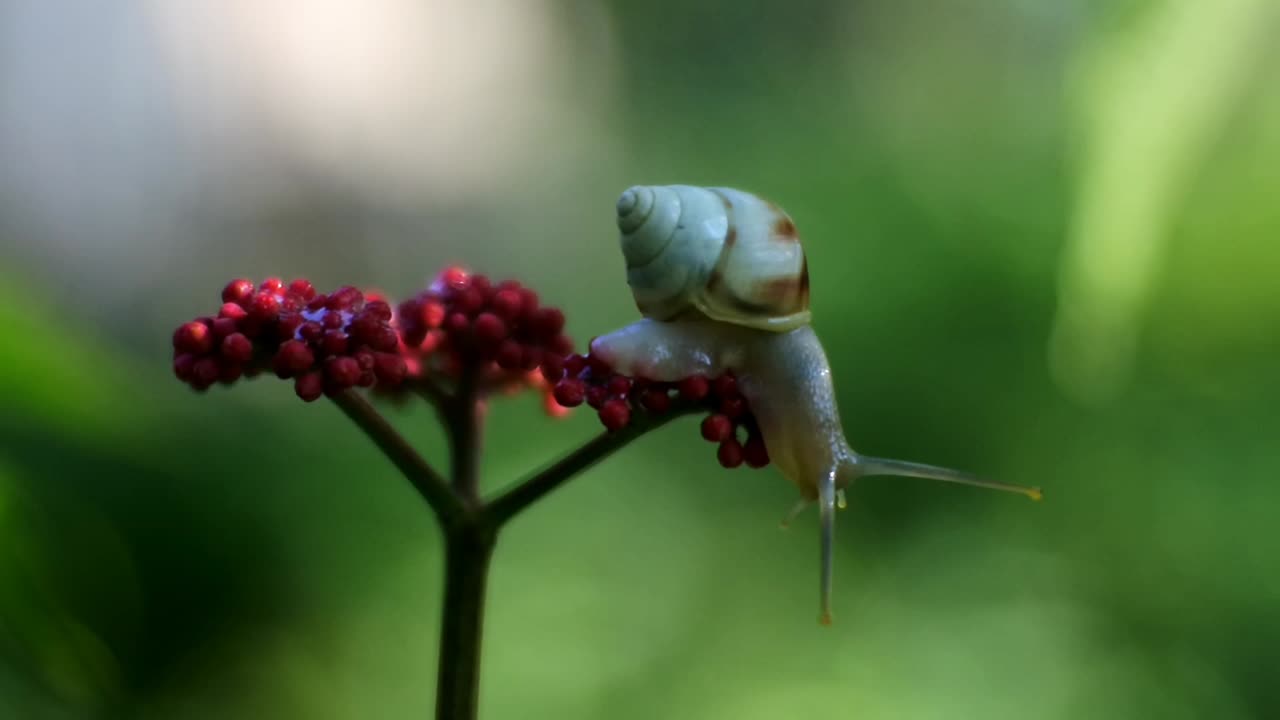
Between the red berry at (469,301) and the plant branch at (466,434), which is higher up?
the red berry at (469,301)

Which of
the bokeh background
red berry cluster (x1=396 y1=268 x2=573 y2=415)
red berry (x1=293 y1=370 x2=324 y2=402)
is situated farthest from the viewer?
the bokeh background

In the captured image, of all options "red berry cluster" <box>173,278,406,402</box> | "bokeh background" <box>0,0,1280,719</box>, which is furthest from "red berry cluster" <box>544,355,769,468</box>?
"bokeh background" <box>0,0,1280,719</box>

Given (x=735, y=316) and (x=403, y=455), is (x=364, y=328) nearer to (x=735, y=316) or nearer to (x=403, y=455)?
(x=403, y=455)

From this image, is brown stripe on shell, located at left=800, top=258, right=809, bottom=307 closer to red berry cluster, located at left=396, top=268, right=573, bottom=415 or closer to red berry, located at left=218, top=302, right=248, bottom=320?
red berry cluster, located at left=396, top=268, right=573, bottom=415

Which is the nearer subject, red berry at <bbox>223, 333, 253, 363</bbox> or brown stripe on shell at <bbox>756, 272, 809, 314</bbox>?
red berry at <bbox>223, 333, 253, 363</bbox>

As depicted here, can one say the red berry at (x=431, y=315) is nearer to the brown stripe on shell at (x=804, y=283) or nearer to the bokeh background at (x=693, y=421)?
the brown stripe on shell at (x=804, y=283)

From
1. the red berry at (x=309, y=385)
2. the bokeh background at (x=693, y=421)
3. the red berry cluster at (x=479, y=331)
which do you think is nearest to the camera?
the red berry at (x=309, y=385)

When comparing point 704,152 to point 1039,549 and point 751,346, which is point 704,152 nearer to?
point 1039,549

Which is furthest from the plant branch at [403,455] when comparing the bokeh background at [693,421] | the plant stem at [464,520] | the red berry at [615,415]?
the bokeh background at [693,421]

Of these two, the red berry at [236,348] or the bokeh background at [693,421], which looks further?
the bokeh background at [693,421]
